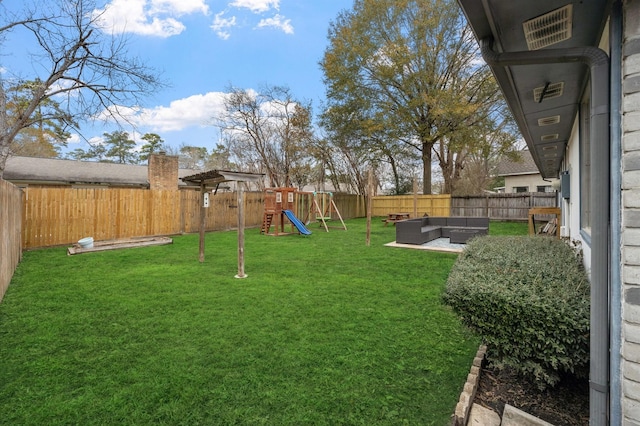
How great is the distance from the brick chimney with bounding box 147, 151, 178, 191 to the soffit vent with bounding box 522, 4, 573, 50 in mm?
15432

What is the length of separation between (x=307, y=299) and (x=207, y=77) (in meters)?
18.0

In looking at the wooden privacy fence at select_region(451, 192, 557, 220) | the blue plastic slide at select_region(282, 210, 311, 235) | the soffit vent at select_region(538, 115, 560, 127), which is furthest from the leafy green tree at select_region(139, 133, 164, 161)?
the soffit vent at select_region(538, 115, 560, 127)

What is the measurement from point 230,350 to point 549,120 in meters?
4.51

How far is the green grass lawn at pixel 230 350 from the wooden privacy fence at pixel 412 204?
44.9 feet

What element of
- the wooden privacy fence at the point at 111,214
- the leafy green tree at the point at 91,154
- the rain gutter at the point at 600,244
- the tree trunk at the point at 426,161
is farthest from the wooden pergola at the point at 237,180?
the leafy green tree at the point at 91,154

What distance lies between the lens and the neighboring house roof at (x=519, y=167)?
21500 millimetres

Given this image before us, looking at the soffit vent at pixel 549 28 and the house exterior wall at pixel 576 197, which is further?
the house exterior wall at pixel 576 197

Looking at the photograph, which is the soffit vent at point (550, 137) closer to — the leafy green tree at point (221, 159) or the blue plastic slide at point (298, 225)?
the blue plastic slide at point (298, 225)

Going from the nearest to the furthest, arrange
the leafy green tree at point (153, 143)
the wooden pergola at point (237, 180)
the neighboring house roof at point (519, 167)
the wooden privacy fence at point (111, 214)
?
the wooden pergola at point (237, 180) → the wooden privacy fence at point (111, 214) → the neighboring house roof at point (519, 167) → the leafy green tree at point (153, 143)

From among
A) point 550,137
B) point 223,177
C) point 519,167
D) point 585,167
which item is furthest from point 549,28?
point 519,167

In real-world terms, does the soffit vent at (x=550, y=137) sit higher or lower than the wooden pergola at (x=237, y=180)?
higher

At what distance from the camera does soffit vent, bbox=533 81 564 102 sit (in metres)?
2.80

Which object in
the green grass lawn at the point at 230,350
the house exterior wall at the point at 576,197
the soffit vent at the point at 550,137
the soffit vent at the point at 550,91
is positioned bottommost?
the green grass lawn at the point at 230,350

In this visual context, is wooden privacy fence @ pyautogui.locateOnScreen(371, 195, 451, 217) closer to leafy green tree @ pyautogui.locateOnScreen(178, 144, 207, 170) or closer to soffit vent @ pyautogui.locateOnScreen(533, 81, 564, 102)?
soffit vent @ pyautogui.locateOnScreen(533, 81, 564, 102)
